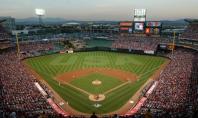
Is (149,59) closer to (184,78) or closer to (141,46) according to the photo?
(141,46)

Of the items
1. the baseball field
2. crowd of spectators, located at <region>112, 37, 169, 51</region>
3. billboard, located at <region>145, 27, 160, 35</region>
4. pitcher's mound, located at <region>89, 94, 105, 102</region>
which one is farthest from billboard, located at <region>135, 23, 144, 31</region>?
pitcher's mound, located at <region>89, 94, 105, 102</region>

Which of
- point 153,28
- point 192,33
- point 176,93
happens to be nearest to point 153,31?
point 153,28

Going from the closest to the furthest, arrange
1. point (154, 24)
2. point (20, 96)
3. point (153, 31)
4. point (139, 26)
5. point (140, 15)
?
point (20, 96) < point (153, 31) < point (154, 24) < point (139, 26) < point (140, 15)

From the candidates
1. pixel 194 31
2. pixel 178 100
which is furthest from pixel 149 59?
pixel 178 100

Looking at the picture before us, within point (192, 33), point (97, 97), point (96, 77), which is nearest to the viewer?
point (97, 97)

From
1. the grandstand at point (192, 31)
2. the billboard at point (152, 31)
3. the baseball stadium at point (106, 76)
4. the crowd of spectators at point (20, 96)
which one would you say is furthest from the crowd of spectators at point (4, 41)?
the grandstand at point (192, 31)

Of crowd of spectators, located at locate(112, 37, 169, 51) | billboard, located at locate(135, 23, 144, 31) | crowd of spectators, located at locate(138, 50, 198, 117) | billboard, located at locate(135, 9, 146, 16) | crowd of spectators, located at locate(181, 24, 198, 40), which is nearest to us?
crowd of spectators, located at locate(138, 50, 198, 117)

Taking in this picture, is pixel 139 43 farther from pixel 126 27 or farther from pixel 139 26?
pixel 126 27

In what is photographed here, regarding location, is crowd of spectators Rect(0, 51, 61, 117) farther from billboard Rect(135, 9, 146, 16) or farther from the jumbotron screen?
billboard Rect(135, 9, 146, 16)
